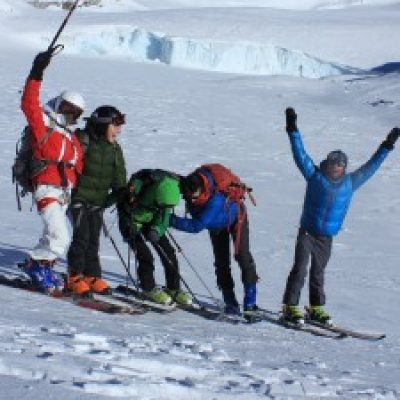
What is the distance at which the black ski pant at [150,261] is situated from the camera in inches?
251

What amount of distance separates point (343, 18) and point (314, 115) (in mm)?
45724

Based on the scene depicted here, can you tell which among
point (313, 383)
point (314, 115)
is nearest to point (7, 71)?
point (314, 115)

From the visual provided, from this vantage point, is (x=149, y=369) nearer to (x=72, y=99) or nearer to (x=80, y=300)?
(x=80, y=300)

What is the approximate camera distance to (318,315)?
6.63m

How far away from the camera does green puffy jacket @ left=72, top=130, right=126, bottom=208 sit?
6.15 metres

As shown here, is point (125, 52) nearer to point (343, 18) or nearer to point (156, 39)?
point (156, 39)

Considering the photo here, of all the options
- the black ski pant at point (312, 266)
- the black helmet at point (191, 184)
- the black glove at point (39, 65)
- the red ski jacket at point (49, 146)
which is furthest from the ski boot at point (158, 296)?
the black glove at point (39, 65)

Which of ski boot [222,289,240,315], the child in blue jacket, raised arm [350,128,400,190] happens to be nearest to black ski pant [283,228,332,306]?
the child in blue jacket

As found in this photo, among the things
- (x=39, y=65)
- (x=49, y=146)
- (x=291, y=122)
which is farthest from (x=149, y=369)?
(x=291, y=122)

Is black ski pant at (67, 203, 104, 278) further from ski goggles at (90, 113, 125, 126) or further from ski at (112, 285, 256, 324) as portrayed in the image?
ski goggles at (90, 113, 125, 126)

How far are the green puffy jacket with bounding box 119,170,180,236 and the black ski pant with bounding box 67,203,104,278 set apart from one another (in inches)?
7.9

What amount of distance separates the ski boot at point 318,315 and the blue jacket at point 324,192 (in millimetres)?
587

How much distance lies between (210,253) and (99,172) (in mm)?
3567

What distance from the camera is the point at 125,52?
173 ft
